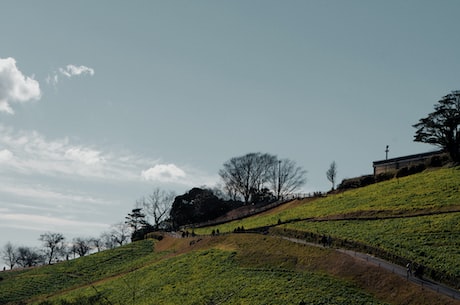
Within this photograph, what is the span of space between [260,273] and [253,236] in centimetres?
1350

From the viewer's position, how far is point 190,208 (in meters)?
115

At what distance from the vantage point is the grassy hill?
1582 inches

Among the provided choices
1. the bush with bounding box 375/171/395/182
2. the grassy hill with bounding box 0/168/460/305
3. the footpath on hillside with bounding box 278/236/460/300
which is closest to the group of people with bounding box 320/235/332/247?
the grassy hill with bounding box 0/168/460/305

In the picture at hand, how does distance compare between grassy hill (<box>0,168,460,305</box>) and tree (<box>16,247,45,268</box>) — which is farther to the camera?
tree (<box>16,247,45,268</box>)

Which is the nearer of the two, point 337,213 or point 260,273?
point 260,273

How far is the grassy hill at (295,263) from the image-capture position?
4019 cm

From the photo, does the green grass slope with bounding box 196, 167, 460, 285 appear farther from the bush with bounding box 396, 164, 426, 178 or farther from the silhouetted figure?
the bush with bounding box 396, 164, 426, 178

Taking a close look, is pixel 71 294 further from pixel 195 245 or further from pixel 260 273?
pixel 260 273

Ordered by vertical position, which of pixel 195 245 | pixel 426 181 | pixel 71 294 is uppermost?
pixel 426 181

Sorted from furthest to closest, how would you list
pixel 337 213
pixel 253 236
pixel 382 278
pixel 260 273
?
1. pixel 337 213
2. pixel 253 236
3. pixel 260 273
4. pixel 382 278

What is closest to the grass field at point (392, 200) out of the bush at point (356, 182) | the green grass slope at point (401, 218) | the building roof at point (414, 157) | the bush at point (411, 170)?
the green grass slope at point (401, 218)

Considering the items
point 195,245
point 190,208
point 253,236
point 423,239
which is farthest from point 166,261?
point 190,208

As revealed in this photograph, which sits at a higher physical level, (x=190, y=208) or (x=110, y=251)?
(x=190, y=208)

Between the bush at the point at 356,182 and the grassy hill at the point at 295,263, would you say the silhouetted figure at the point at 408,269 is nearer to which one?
the grassy hill at the point at 295,263
